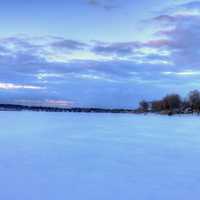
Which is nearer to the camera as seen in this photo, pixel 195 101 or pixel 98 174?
pixel 98 174

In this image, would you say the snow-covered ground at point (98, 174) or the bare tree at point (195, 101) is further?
the bare tree at point (195, 101)

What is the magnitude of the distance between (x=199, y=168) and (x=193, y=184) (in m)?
2.45

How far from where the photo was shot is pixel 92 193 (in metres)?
7.57

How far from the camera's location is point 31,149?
47.8ft

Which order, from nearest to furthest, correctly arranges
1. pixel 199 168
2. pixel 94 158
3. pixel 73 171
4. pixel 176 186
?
pixel 176 186 → pixel 73 171 → pixel 199 168 → pixel 94 158

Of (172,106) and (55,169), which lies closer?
(55,169)

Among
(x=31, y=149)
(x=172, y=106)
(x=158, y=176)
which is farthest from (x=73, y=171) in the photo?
(x=172, y=106)

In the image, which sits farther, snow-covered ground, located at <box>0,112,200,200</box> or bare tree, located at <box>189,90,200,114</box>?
bare tree, located at <box>189,90,200,114</box>

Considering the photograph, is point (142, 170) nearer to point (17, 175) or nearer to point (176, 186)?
point (176, 186)

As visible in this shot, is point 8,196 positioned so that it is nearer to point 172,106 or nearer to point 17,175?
point 17,175

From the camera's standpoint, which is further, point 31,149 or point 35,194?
point 31,149

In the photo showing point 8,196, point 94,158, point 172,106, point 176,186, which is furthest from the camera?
point 172,106

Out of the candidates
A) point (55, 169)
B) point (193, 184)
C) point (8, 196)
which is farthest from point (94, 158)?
point (8, 196)

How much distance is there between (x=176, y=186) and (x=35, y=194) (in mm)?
2802
